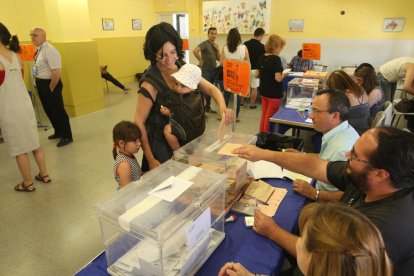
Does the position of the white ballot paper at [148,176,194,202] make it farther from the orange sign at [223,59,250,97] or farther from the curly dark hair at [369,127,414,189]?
the orange sign at [223,59,250,97]

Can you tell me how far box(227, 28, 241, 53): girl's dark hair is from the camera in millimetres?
4801

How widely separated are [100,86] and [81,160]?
8.34 feet

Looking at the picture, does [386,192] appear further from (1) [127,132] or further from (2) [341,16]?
(2) [341,16]

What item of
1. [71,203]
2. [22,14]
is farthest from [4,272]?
[22,14]

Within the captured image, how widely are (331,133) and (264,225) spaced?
0.90 meters

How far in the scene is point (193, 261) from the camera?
107 centimetres

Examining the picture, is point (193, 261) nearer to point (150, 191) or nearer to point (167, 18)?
point (150, 191)

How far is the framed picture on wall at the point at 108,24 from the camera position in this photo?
772 centimetres

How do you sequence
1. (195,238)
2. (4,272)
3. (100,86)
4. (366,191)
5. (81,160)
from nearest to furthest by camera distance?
1. (195,238)
2. (366,191)
3. (4,272)
4. (81,160)
5. (100,86)

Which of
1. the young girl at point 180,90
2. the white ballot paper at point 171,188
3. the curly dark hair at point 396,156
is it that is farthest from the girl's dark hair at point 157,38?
the curly dark hair at point 396,156

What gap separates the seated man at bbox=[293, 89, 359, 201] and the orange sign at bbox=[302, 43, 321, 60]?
313 centimetres

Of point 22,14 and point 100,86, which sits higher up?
point 22,14

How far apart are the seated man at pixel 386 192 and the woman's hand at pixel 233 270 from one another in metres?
0.26

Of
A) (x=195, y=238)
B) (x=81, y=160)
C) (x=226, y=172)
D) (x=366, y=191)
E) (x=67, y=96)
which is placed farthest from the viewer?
(x=67, y=96)
